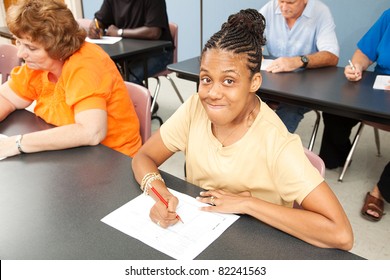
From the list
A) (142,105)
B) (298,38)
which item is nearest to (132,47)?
(298,38)

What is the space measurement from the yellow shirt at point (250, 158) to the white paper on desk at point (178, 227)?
0.46ft

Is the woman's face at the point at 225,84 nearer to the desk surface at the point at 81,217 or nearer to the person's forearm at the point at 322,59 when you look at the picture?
the desk surface at the point at 81,217

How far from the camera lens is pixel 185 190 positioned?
1.09m

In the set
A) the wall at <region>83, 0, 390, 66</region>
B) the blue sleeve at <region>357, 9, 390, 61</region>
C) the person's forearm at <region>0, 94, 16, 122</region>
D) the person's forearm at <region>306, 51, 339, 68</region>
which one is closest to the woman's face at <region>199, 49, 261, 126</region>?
the person's forearm at <region>0, 94, 16, 122</region>

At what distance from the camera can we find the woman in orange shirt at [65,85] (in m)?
1.34

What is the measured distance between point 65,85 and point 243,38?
0.78 metres

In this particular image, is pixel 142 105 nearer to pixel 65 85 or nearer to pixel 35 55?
pixel 65 85

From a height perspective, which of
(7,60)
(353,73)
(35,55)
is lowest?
(7,60)

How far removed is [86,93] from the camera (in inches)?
54.0

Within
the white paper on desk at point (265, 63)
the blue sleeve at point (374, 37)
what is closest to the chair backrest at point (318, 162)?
the white paper on desk at point (265, 63)

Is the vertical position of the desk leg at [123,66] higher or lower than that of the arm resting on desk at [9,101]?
lower

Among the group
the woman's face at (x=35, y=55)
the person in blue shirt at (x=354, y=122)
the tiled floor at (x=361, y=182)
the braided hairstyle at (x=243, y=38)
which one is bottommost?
the tiled floor at (x=361, y=182)

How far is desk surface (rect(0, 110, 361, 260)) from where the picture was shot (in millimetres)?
859

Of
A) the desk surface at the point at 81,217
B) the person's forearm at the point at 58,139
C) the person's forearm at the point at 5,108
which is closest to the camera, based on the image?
the desk surface at the point at 81,217
